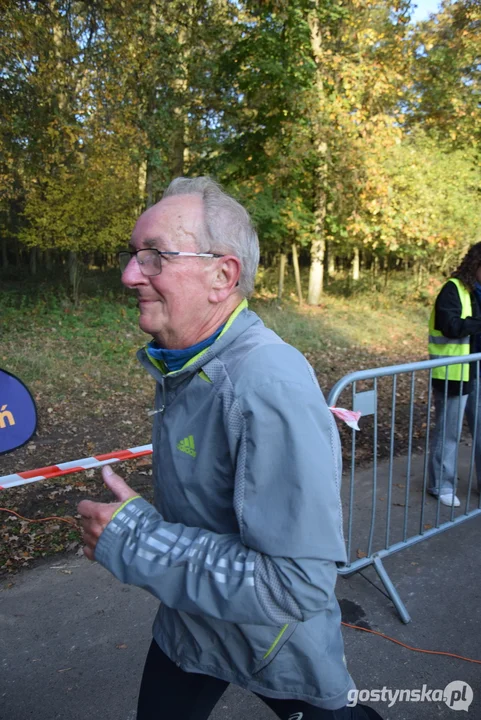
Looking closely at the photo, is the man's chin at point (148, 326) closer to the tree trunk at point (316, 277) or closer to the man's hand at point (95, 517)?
the man's hand at point (95, 517)

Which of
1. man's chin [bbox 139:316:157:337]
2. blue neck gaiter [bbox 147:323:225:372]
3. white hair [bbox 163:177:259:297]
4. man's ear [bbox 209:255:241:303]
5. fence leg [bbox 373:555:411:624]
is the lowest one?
fence leg [bbox 373:555:411:624]

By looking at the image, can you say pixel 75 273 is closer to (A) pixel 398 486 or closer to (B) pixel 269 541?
(A) pixel 398 486

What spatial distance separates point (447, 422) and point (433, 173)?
15.3 m

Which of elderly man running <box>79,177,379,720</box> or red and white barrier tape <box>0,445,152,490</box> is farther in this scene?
red and white barrier tape <box>0,445,152,490</box>

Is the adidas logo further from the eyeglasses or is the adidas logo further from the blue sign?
the blue sign

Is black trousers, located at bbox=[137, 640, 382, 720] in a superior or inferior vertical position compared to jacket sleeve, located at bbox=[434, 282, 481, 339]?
inferior

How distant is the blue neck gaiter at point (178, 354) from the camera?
1.49 m

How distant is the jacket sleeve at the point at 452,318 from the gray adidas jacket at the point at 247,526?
3.37 metres

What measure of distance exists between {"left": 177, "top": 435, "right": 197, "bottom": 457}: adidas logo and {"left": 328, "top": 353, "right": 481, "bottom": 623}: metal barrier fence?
1.65 m

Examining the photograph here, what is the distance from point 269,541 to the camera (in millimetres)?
1198

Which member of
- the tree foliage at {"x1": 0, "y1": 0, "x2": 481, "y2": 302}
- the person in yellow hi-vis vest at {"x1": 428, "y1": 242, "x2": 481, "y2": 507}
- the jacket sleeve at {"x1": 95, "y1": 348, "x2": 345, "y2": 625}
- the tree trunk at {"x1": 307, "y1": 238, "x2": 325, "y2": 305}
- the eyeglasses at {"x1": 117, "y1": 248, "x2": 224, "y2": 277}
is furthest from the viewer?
the tree trunk at {"x1": 307, "y1": 238, "x2": 325, "y2": 305}

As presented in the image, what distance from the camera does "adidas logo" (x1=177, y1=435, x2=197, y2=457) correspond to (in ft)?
4.61

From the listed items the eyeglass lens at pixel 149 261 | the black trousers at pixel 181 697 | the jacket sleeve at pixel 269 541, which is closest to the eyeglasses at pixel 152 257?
the eyeglass lens at pixel 149 261

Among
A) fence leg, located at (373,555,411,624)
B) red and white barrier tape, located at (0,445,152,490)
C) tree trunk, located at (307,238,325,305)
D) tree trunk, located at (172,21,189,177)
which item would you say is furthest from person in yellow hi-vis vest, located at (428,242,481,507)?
tree trunk, located at (307,238,325,305)
